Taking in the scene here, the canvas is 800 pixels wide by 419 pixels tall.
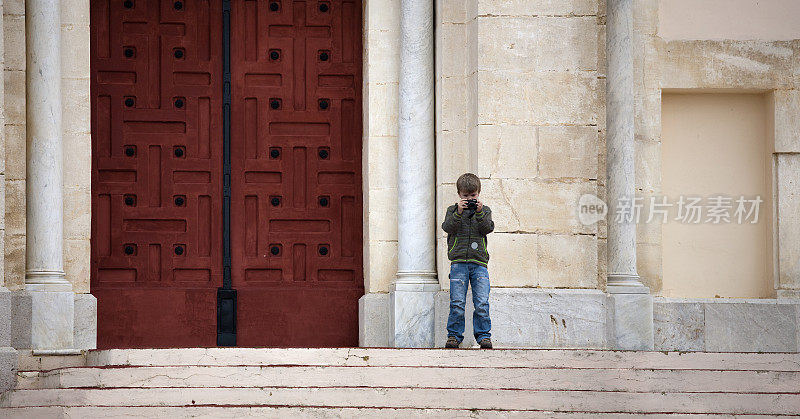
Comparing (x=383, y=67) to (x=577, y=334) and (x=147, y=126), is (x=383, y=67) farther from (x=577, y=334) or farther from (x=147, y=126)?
(x=577, y=334)

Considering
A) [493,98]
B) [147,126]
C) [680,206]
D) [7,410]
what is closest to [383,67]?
[493,98]

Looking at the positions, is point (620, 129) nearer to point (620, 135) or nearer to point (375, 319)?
point (620, 135)

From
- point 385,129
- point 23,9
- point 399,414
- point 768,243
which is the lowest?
point 399,414

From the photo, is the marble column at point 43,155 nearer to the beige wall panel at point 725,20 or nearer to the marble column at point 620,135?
the marble column at point 620,135

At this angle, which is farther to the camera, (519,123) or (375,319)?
(375,319)

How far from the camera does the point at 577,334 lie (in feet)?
41.3

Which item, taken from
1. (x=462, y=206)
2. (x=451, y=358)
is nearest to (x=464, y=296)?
(x=462, y=206)

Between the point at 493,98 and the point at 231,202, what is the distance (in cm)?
301

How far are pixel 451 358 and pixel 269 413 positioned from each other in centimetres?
176

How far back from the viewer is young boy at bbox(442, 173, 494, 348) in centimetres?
1144

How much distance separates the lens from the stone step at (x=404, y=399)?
9750 millimetres

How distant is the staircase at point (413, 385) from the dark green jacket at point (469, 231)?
1.09 meters

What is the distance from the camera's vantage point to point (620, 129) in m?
13.3

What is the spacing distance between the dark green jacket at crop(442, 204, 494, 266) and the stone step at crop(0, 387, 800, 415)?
182cm
